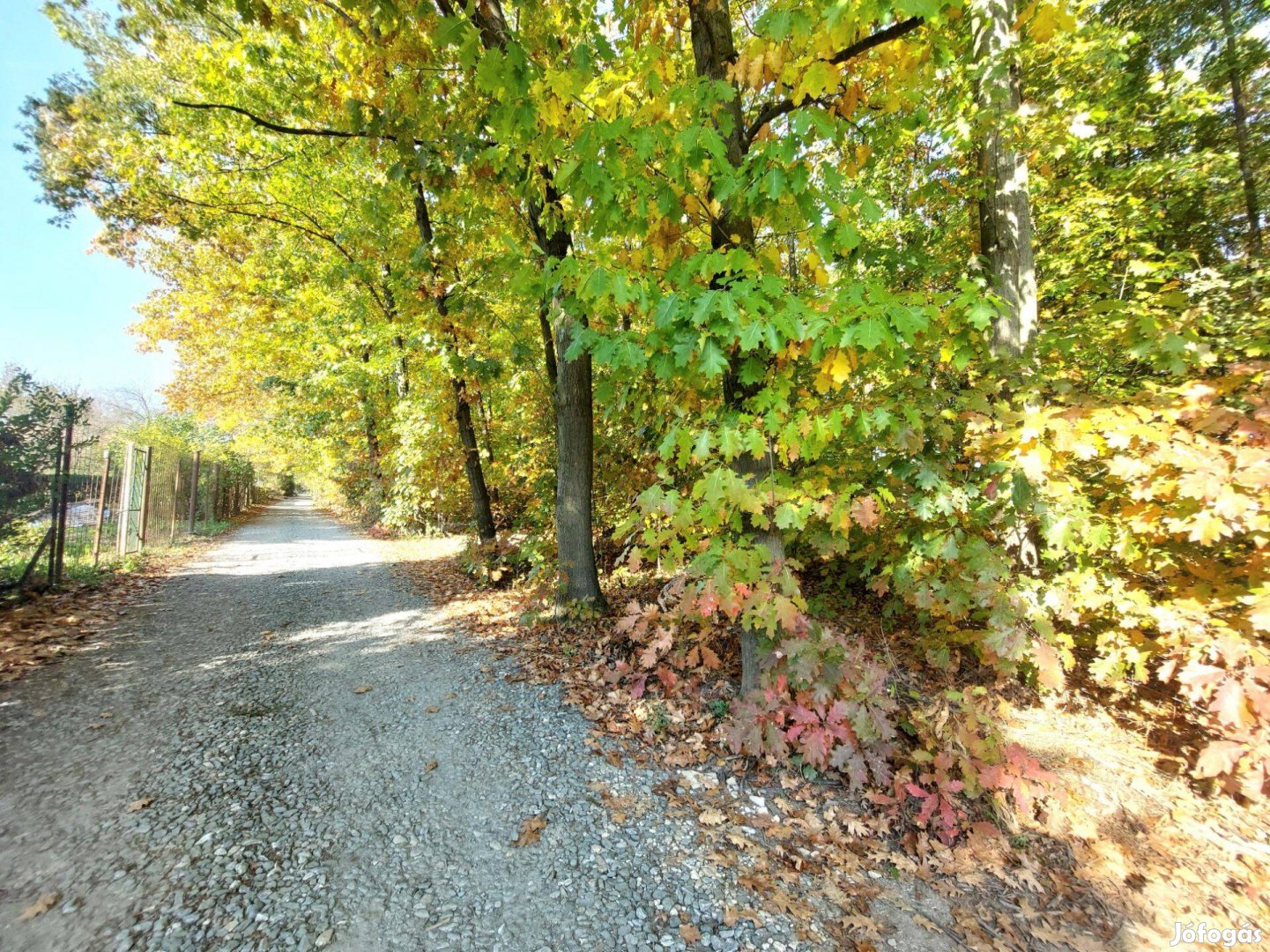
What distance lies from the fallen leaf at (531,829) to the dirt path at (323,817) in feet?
0.12

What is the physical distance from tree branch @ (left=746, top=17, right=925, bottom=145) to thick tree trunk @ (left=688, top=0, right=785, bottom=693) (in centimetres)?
11

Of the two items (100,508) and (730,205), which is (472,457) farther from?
(730,205)

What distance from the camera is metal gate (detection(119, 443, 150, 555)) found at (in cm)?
863

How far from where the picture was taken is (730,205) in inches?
125

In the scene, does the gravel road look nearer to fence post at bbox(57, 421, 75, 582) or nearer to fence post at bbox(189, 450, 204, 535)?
fence post at bbox(57, 421, 75, 582)

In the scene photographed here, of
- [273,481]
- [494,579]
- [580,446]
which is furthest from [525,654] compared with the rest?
[273,481]

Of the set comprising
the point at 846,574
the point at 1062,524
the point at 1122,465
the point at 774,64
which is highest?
the point at 774,64

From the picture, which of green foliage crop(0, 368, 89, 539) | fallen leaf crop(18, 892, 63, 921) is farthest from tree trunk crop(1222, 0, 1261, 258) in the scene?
green foliage crop(0, 368, 89, 539)

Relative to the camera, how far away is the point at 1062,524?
2996 mm

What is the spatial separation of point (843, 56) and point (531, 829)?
190 inches

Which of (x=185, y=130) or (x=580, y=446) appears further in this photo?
(x=185, y=130)

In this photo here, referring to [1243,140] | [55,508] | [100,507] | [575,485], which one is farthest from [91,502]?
[1243,140]

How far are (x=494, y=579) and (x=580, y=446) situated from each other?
3259 millimetres

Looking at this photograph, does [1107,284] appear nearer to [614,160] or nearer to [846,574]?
[846,574]
